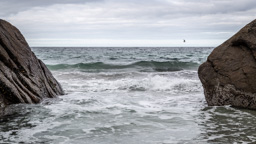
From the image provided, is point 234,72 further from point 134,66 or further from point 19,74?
point 134,66

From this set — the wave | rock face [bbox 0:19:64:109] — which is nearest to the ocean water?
rock face [bbox 0:19:64:109]

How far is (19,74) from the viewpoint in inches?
329

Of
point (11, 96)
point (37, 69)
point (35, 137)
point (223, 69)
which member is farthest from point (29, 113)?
point (223, 69)

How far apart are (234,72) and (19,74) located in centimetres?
602

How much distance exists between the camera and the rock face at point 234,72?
25.5 feet

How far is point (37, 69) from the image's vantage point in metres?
9.47

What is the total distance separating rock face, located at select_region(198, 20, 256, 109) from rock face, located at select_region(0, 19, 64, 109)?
16.2ft

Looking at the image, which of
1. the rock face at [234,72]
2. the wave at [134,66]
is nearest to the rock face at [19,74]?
the rock face at [234,72]

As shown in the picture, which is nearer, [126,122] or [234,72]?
Answer: [126,122]

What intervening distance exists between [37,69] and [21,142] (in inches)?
184

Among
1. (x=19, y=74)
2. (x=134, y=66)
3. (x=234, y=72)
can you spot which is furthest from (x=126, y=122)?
(x=134, y=66)

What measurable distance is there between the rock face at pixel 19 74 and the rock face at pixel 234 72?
4949mm

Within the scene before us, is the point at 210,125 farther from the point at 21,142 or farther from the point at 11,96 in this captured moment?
the point at 11,96

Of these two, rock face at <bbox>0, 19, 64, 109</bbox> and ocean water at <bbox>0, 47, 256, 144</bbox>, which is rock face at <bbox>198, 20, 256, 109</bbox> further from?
rock face at <bbox>0, 19, 64, 109</bbox>
